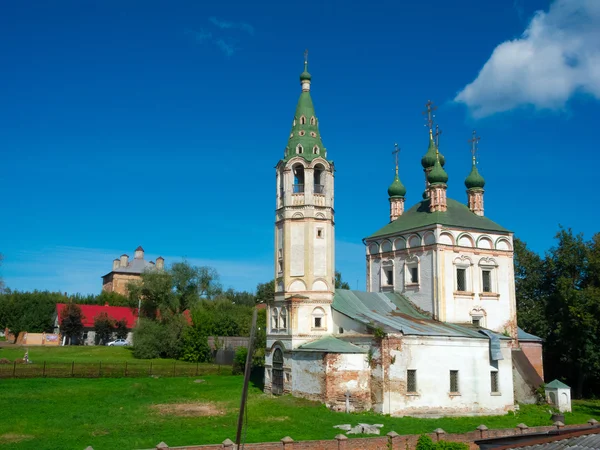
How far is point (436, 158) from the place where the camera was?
36.8 metres

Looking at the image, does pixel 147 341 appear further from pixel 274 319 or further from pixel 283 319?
pixel 283 319

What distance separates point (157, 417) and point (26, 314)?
145ft

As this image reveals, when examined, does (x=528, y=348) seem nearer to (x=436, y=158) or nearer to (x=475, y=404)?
(x=475, y=404)

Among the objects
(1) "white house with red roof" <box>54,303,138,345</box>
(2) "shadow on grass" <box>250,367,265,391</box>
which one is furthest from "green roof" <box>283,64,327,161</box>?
A: (1) "white house with red roof" <box>54,303,138,345</box>

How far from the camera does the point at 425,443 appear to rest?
17.5 meters

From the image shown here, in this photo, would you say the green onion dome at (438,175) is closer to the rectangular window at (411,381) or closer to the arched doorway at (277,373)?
the rectangular window at (411,381)

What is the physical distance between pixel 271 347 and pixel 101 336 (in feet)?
110

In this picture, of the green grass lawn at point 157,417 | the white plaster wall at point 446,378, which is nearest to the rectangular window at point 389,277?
the white plaster wall at point 446,378

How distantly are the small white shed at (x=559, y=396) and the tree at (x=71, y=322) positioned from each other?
1685 inches

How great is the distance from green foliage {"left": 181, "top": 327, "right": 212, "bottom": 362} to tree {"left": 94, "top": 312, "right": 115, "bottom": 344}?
50.2 ft

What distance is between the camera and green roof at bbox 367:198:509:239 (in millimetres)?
34000

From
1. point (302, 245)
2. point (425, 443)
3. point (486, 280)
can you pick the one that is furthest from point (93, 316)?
point (425, 443)

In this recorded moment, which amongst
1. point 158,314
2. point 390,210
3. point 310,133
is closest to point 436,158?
point 390,210

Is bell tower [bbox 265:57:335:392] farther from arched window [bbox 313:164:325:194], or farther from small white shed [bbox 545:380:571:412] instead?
small white shed [bbox 545:380:571:412]
